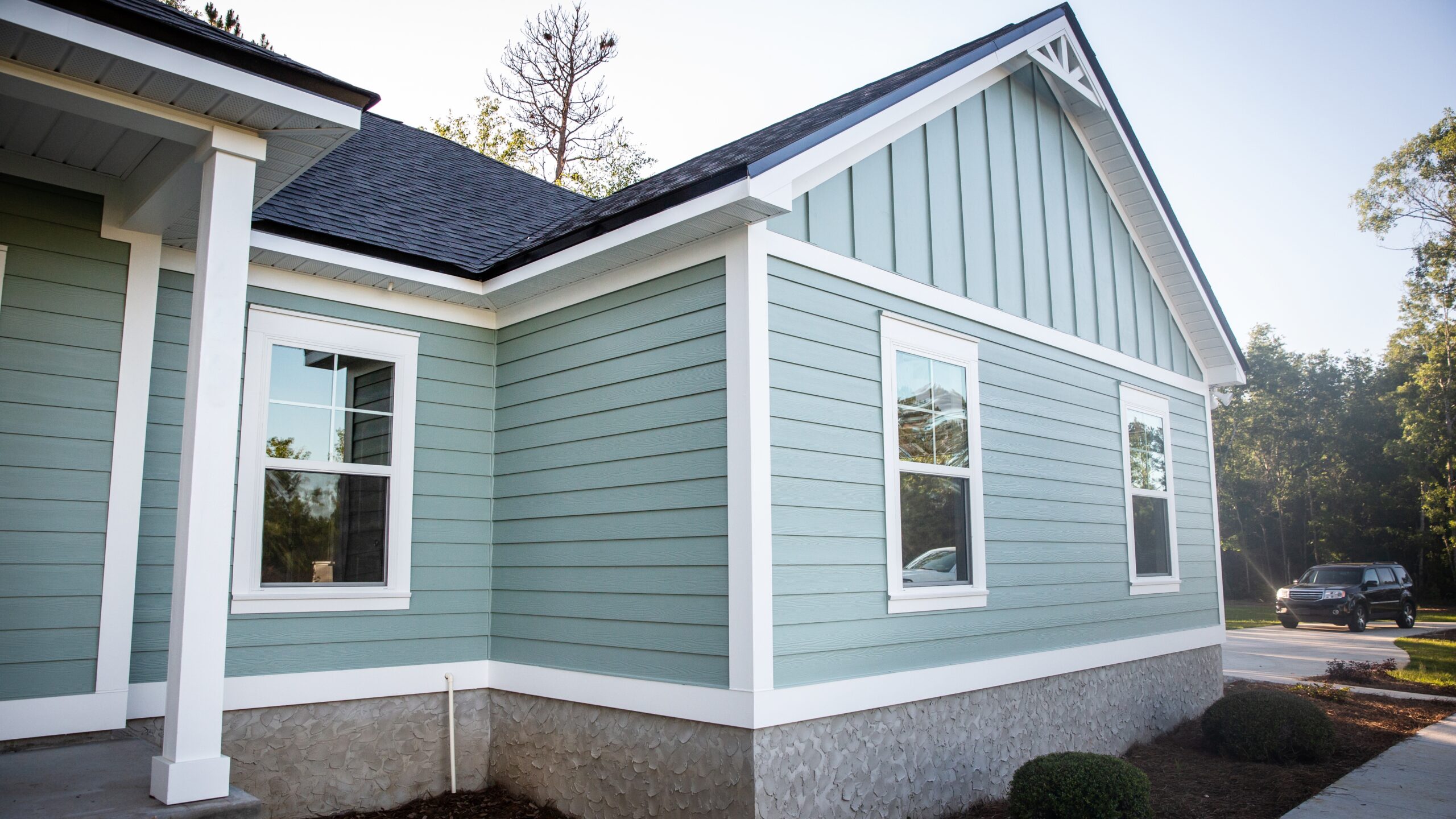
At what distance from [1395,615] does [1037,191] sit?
20.5 m

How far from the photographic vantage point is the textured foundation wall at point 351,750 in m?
5.48

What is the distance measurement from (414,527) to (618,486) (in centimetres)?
166

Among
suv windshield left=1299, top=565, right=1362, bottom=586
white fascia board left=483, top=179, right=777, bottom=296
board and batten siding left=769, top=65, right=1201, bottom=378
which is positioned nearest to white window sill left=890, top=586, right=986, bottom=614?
board and batten siding left=769, top=65, right=1201, bottom=378

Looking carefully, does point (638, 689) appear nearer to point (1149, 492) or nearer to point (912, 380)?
point (912, 380)

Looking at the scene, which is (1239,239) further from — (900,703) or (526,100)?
(900,703)

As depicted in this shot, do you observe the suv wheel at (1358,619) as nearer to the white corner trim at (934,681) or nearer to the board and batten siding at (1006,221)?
the board and batten siding at (1006,221)

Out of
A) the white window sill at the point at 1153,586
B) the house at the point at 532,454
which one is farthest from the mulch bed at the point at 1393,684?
the house at the point at 532,454

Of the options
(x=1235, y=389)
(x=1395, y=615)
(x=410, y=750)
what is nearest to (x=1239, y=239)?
(x=1235, y=389)

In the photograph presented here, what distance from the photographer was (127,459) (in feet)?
17.2

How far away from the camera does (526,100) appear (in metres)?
23.7

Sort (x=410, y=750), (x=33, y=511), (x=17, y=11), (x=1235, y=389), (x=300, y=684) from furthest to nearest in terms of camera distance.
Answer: (x=1235, y=389), (x=410, y=750), (x=300, y=684), (x=33, y=511), (x=17, y=11)

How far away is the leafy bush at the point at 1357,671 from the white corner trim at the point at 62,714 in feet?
45.8

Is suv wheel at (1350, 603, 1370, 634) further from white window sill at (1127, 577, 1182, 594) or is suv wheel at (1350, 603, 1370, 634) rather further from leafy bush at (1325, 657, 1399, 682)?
white window sill at (1127, 577, 1182, 594)

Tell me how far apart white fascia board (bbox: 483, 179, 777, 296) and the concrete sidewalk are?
5.45 m
